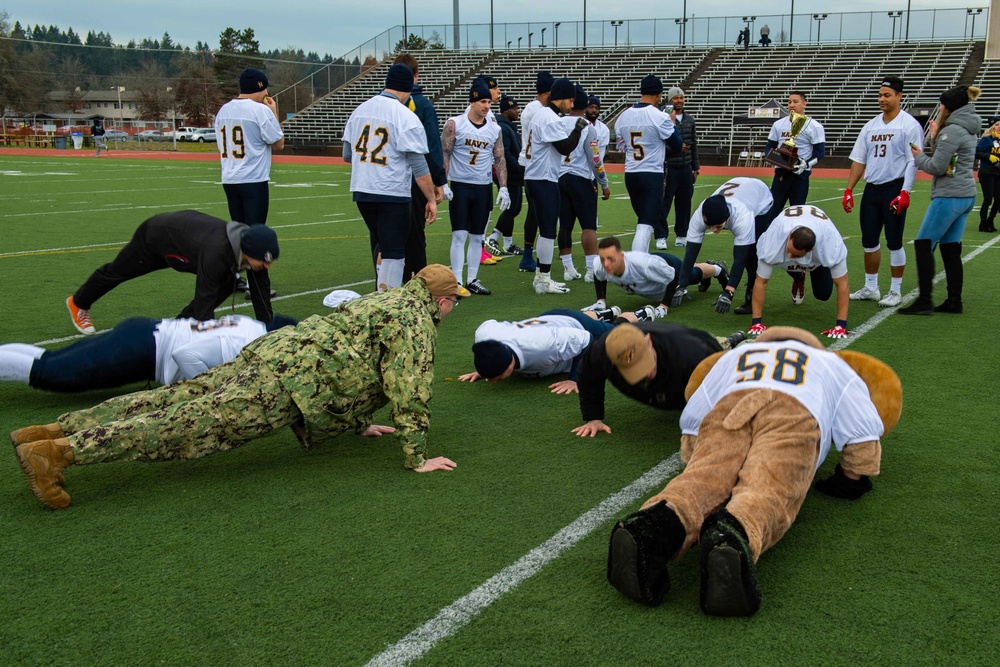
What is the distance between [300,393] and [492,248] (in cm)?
814

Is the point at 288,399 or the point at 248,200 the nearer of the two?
the point at 288,399

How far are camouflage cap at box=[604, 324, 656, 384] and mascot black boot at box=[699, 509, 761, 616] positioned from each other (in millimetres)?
1110

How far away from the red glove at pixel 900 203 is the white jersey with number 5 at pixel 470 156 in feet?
13.1

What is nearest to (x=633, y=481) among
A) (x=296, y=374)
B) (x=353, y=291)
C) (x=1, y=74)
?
(x=296, y=374)

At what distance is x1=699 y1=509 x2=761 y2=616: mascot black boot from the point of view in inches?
115

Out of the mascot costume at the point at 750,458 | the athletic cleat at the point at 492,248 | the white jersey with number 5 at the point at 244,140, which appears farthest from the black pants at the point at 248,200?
the mascot costume at the point at 750,458

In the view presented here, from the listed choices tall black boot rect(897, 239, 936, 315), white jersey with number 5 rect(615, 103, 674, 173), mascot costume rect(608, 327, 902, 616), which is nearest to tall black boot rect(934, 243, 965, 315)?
tall black boot rect(897, 239, 936, 315)

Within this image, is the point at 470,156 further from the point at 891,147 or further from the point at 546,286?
the point at 891,147

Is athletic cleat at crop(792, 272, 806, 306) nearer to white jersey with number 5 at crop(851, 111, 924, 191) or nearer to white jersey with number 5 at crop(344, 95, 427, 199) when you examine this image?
white jersey with number 5 at crop(851, 111, 924, 191)

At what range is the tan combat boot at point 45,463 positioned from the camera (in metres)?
3.67

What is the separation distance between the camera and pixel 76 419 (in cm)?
405

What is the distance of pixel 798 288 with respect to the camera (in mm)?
8328

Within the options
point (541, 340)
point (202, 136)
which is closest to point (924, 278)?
point (541, 340)

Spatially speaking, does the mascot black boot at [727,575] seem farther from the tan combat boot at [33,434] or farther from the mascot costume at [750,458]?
the tan combat boot at [33,434]
